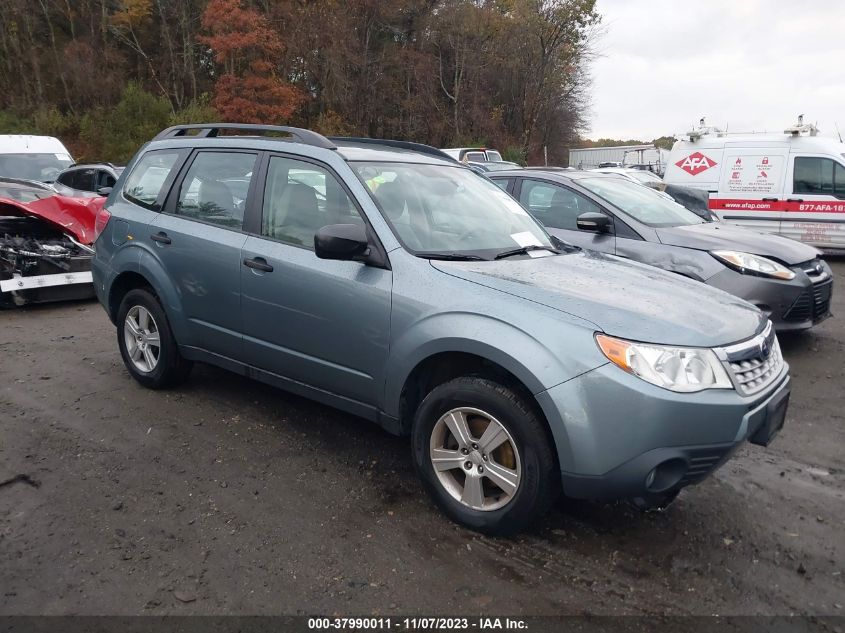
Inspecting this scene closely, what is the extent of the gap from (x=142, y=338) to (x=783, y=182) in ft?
35.1

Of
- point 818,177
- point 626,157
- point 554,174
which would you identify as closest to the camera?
point 554,174

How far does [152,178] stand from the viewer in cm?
479

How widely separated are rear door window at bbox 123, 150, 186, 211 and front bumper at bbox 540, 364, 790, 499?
3.32 m

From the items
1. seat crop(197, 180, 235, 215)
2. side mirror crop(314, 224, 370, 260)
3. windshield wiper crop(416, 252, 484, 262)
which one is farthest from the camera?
seat crop(197, 180, 235, 215)

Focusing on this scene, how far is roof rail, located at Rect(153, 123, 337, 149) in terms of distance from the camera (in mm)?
3883

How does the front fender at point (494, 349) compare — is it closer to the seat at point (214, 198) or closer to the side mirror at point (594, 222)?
the seat at point (214, 198)

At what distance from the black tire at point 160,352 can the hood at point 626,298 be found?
2.32m

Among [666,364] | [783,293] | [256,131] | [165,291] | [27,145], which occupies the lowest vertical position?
[783,293]

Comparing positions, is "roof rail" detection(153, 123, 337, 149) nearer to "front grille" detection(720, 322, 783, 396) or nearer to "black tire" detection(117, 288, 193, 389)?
"black tire" detection(117, 288, 193, 389)

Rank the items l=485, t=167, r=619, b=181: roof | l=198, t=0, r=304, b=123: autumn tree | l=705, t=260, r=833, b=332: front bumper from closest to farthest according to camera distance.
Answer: l=705, t=260, r=833, b=332: front bumper < l=485, t=167, r=619, b=181: roof < l=198, t=0, r=304, b=123: autumn tree

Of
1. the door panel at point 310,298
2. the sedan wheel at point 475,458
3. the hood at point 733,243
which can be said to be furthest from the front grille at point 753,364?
the hood at point 733,243

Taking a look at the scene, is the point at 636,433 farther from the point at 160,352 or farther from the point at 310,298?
the point at 160,352

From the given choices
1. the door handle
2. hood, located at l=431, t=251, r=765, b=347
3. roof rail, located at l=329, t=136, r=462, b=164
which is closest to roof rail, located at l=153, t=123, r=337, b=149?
roof rail, located at l=329, t=136, r=462, b=164

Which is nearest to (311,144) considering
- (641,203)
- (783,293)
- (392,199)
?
(392,199)
